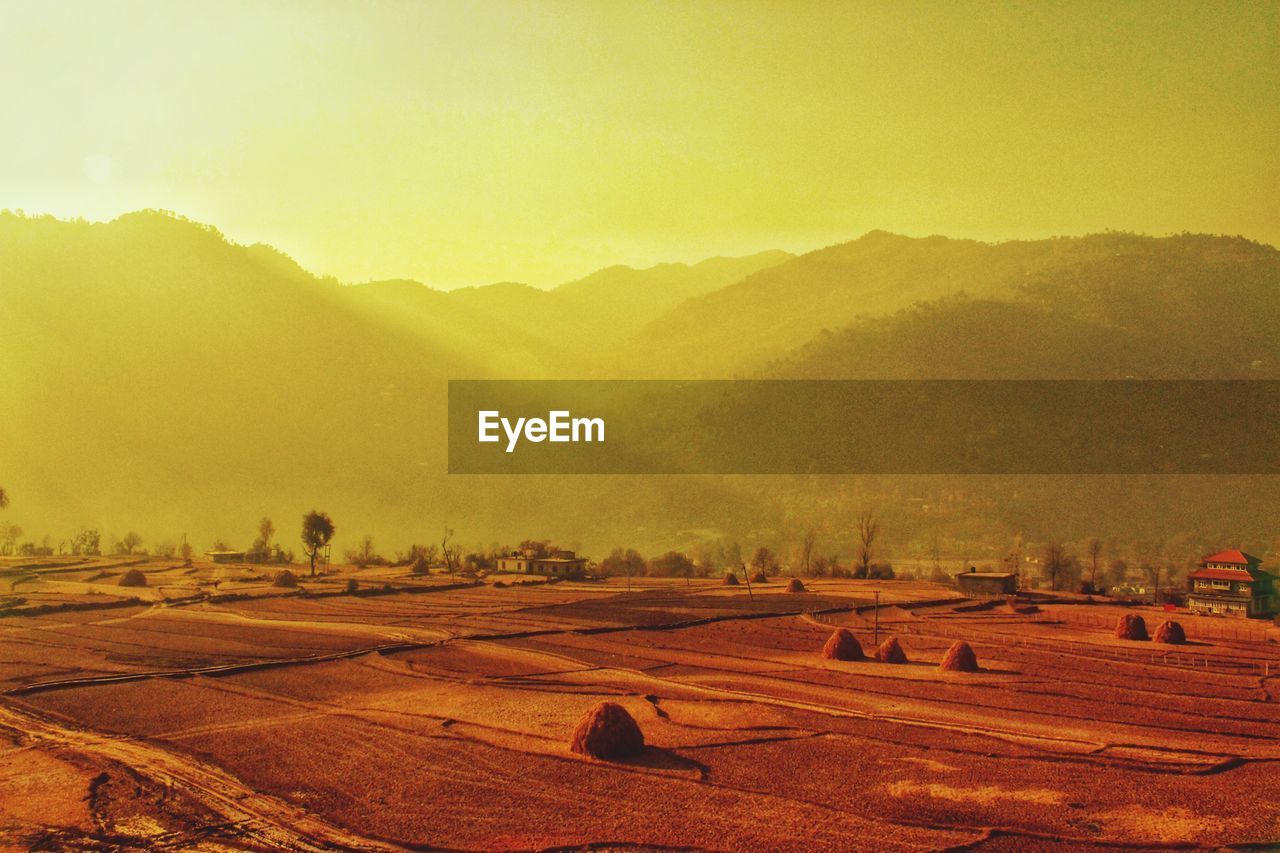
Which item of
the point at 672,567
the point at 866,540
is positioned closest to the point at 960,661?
the point at 672,567

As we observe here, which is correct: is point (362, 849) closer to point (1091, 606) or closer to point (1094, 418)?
point (1091, 606)

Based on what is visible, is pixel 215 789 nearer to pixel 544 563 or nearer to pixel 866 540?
pixel 544 563

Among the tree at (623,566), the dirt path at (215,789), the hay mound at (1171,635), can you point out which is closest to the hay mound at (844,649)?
the hay mound at (1171,635)

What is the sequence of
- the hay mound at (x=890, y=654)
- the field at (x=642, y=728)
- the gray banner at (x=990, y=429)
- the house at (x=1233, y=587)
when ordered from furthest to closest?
the gray banner at (x=990, y=429)
the house at (x=1233, y=587)
the hay mound at (x=890, y=654)
the field at (x=642, y=728)

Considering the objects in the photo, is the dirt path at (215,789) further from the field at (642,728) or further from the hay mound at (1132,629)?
the hay mound at (1132,629)

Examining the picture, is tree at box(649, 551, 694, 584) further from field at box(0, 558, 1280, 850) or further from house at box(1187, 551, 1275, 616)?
house at box(1187, 551, 1275, 616)
